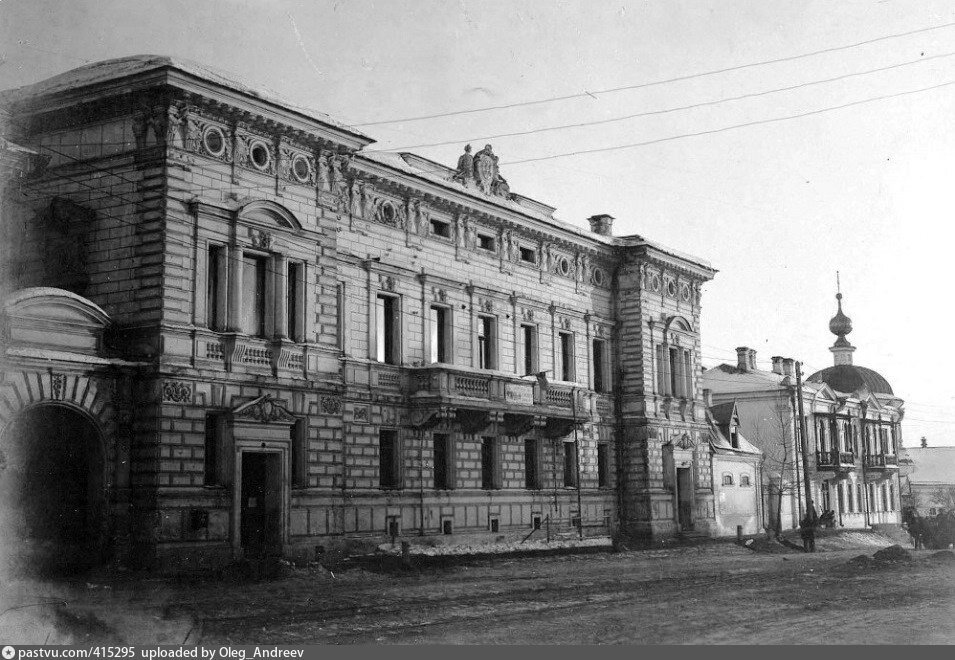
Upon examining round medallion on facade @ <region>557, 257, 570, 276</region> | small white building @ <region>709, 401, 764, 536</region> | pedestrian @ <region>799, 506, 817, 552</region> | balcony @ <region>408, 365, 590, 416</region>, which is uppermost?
round medallion on facade @ <region>557, 257, 570, 276</region>

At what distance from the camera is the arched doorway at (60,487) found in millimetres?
23094

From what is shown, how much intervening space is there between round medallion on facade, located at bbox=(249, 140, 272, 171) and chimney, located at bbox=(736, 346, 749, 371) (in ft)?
144

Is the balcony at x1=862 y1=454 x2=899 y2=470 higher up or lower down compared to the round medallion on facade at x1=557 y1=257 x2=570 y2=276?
lower down

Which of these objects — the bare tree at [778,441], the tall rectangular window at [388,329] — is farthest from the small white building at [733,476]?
the tall rectangular window at [388,329]

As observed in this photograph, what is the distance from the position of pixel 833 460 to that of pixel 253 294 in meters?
47.5

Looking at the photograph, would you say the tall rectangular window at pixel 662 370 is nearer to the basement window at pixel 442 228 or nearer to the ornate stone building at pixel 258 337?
the ornate stone building at pixel 258 337

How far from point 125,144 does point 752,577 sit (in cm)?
1901

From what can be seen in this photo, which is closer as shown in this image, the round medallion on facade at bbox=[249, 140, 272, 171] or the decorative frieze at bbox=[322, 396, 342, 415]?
the round medallion on facade at bbox=[249, 140, 272, 171]

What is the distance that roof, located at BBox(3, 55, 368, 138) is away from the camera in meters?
24.8

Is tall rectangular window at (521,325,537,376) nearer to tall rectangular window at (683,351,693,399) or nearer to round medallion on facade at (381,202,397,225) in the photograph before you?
round medallion on facade at (381,202,397,225)

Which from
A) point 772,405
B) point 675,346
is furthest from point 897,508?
point 675,346

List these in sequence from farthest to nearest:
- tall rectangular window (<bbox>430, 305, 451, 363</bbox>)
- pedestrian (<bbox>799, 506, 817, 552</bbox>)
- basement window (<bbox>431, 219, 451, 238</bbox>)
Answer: pedestrian (<bbox>799, 506, 817, 552</bbox>) → basement window (<bbox>431, 219, 451, 238</bbox>) → tall rectangular window (<bbox>430, 305, 451, 363</bbox>)

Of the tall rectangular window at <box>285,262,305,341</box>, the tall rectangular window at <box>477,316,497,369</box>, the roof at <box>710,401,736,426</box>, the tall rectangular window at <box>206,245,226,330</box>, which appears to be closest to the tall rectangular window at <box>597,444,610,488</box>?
the tall rectangular window at <box>477,316,497,369</box>

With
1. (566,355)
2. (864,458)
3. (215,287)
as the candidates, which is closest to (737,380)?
(864,458)
